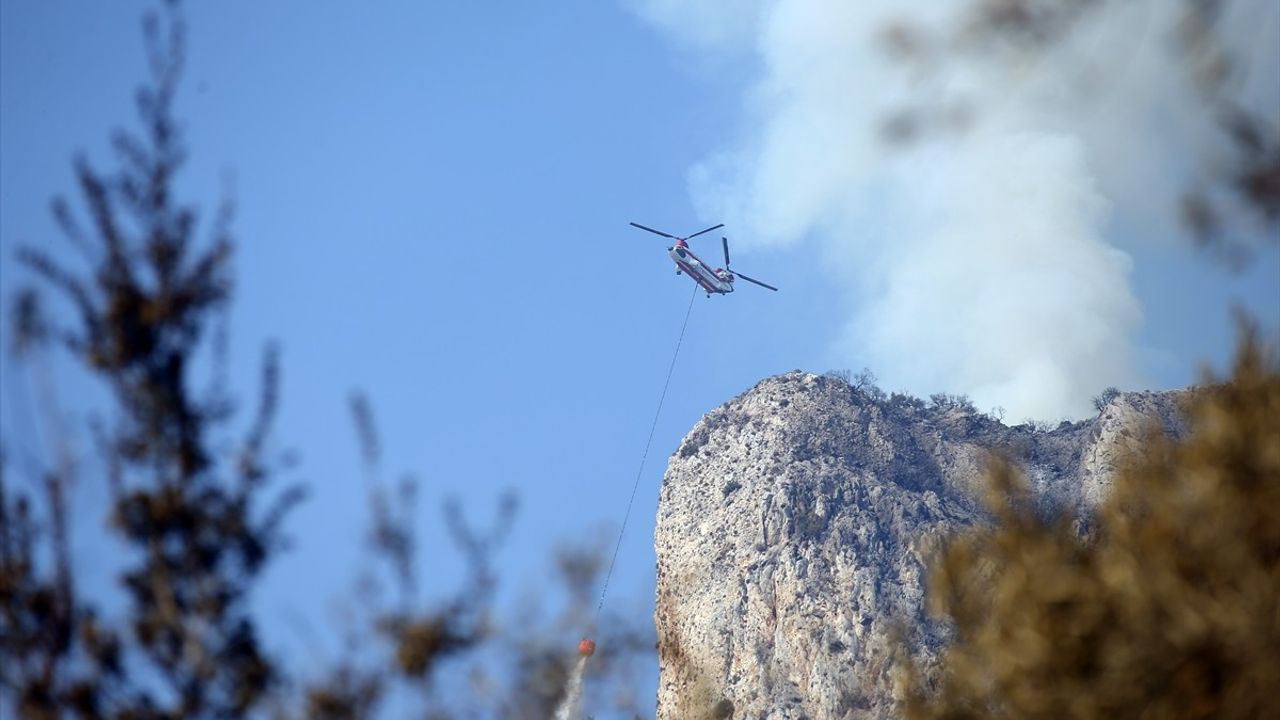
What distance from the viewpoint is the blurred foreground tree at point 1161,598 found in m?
14.4

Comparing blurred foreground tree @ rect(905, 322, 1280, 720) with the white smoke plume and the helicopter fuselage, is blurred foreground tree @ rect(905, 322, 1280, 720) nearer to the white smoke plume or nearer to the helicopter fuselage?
the white smoke plume

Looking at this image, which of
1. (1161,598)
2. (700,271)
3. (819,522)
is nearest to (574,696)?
(1161,598)

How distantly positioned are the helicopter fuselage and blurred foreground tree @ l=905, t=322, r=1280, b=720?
43142 mm

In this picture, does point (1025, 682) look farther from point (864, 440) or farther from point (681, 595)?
point (864, 440)

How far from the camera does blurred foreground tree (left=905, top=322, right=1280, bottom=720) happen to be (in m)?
14.4

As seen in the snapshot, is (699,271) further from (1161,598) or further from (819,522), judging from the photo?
(1161,598)

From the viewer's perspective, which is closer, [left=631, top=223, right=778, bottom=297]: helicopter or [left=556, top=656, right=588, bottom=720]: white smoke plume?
[left=556, top=656, right=588, bottom=720]: white smoke plume

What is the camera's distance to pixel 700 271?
62688 millimetres

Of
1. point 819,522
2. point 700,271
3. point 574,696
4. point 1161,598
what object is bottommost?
point 1161,598

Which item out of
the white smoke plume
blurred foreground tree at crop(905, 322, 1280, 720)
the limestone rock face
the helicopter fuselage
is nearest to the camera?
blurred foreground tree at crop(905, 322, 1280, 720)

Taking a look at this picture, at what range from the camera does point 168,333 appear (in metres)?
14.4

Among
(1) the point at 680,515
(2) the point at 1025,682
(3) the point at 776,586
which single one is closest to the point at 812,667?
(3) the point at 776,586

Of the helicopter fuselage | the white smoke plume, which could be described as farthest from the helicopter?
the white smoke plume

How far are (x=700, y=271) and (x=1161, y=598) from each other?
48.2 m
